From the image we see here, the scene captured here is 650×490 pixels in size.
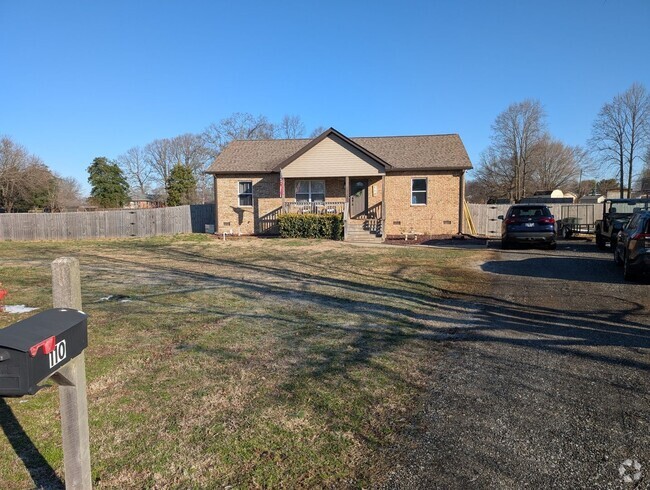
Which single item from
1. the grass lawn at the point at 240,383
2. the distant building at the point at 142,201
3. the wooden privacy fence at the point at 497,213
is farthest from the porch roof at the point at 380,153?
the distant building at the point at 142,201

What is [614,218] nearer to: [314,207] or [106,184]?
[314,207]

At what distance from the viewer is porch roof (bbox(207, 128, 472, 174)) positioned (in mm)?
21766

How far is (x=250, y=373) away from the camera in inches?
171

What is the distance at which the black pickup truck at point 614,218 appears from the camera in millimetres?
14619

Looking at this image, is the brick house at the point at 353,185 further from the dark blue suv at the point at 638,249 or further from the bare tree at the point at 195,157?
the bare tree at the point at 195,157

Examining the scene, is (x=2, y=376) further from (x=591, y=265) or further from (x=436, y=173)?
(x=436, y=173)

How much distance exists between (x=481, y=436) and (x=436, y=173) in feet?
66.0

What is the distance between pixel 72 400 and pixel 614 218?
17.2 meters

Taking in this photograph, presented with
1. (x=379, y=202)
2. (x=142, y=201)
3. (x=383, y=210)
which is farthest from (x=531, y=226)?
(x=142, y=201)

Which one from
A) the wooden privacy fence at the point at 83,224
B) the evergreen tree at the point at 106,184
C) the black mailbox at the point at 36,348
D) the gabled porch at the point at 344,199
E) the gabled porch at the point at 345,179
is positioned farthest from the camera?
the evergreen tree at the point at 106,184

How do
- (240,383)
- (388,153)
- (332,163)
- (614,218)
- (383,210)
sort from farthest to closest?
(388,153) < (332,163) < (383,210) < (614,218) < (240,383)

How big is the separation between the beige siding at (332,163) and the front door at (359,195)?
1.86m

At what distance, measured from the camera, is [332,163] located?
21422mm

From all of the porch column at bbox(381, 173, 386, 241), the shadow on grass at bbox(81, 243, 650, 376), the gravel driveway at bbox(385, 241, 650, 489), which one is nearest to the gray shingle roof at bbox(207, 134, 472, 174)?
the porch column at bbox(381, 173, 386, 241)
